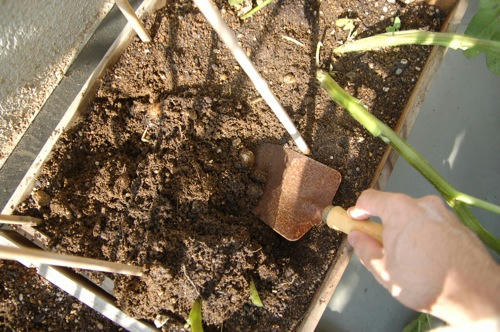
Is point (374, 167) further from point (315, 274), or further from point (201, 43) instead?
point (201, 43)

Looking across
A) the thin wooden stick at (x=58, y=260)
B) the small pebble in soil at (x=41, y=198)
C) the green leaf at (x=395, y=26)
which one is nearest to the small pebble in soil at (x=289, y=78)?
the green leaf at (x=395, y=26)

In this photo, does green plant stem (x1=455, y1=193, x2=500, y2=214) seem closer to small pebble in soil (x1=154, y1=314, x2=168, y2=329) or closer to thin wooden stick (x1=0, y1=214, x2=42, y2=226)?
small pebble in soil (x1=154, y1=314, x2=168, y2=329)

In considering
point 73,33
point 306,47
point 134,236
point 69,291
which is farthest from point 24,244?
point 306,47

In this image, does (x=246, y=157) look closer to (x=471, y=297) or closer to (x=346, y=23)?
(x=346, y=23)

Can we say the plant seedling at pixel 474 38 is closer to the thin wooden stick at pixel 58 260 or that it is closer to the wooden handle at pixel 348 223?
the wooden handle at pixel 348 223

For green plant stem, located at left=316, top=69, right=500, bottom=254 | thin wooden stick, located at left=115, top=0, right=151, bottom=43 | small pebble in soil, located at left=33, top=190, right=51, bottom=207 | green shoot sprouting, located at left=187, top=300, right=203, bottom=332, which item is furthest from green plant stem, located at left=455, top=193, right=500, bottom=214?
small pebble in soil, located at left=33, top=190, right=51, bottom=207
